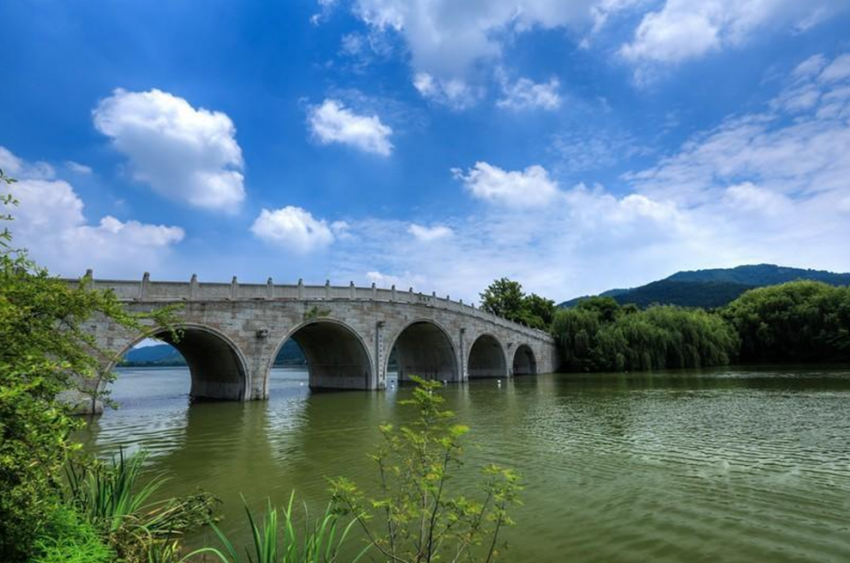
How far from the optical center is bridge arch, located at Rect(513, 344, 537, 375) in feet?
128

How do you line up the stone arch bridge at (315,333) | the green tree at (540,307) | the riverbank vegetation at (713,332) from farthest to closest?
the green tree at (540,307) → the riverbank vegetation at (713,332) → the stone arch bridge at (315,333)

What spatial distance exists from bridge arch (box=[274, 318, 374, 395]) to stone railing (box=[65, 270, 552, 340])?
1509 millimetres

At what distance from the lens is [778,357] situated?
44.0 meters

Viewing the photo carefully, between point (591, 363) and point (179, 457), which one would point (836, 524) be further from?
point (591, 363)

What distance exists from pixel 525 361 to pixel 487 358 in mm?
4575

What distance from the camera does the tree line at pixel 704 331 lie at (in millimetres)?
37344

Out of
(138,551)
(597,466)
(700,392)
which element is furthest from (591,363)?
Result: (138,551)

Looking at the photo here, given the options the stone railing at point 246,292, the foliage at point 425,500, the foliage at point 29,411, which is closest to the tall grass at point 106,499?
the foliage at point 29,411

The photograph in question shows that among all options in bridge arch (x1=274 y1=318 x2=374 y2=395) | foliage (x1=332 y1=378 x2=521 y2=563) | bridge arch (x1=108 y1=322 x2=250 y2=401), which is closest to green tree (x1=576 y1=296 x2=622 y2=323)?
bridge arch (x1=274 y1=318 x2=374 y2=395)

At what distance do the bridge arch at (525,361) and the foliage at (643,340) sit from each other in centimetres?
340

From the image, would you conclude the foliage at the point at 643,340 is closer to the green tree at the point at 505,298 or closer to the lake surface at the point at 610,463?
the green tree at the point at 505,298

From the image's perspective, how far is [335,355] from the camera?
89.7 ft

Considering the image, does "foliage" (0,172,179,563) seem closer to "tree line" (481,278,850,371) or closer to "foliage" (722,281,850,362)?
"tree line" (481,278,850,371)

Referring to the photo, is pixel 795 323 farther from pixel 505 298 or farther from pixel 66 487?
pixel 66 487
